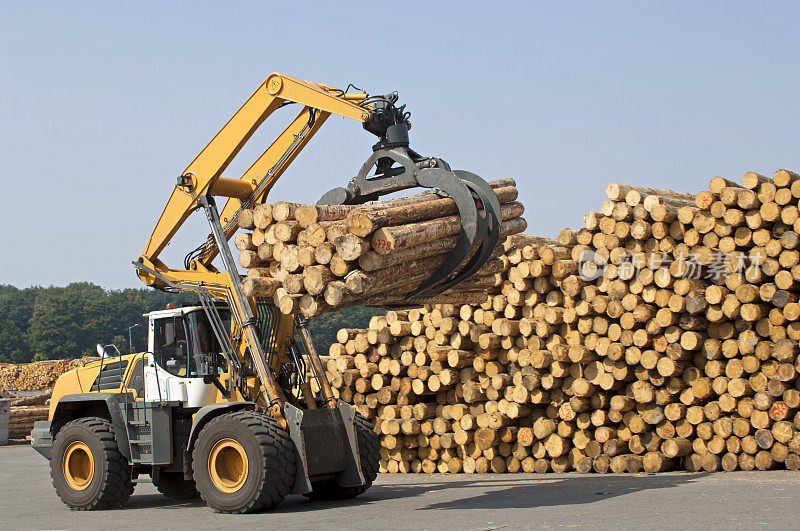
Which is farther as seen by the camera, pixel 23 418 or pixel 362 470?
pixel 23 418

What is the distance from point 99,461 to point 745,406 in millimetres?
7937

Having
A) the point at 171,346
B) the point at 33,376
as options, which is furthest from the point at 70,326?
the point at 171,346

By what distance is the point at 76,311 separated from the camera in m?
72.6

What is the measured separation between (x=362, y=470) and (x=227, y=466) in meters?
1.53

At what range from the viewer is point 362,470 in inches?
397

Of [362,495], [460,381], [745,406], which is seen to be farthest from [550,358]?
[362,495]

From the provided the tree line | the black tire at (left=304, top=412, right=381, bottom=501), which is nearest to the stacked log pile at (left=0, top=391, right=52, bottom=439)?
the black tire at (left=304, top=412, right=381, bottom=501)

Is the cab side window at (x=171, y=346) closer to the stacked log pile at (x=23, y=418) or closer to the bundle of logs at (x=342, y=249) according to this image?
the bundle of logs at (x=342, y=249)

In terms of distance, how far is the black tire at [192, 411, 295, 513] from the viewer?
351 inches

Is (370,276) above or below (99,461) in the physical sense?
above

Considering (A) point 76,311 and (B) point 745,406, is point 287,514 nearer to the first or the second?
(B) point 745,406

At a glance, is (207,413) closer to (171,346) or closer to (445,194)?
(171,346)

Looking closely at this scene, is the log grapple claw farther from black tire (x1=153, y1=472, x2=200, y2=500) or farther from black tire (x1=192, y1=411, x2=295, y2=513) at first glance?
black tire (x1=153, y1=472, x2=200, y2=500)

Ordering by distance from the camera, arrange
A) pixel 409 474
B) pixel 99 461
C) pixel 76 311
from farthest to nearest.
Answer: pixel 76 311 < pixel 409 474 < pixel 99 461
